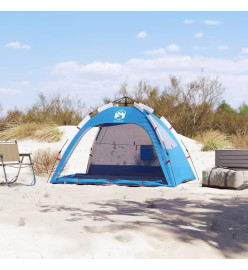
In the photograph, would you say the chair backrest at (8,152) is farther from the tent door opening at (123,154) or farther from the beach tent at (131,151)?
the tent door opening at (123,154)

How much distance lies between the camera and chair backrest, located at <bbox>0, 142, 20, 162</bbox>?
823 cm

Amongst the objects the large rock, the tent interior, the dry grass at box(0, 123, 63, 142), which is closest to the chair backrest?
the tent interior

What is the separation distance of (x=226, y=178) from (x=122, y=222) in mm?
3843

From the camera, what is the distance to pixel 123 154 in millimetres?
9719

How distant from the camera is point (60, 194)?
7.08 metres

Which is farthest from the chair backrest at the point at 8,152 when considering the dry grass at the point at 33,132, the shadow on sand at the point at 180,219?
the dry grass at the point at 33,132

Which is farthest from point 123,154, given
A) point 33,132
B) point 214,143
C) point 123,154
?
point 33,132

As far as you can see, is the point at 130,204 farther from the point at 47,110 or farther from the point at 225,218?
the point at 47,110

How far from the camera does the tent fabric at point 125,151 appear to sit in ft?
28.2

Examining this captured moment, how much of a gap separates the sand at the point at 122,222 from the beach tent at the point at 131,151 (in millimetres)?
702

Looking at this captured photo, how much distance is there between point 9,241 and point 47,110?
17.2 metres

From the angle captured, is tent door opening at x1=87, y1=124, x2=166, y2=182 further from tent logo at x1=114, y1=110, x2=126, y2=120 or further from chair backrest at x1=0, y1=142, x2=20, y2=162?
chair backrest at x1=0, y1=142, x2=20, y2=162

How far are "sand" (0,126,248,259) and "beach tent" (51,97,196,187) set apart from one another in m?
0.70

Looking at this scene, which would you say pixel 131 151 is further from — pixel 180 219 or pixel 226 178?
pixel 180 219
